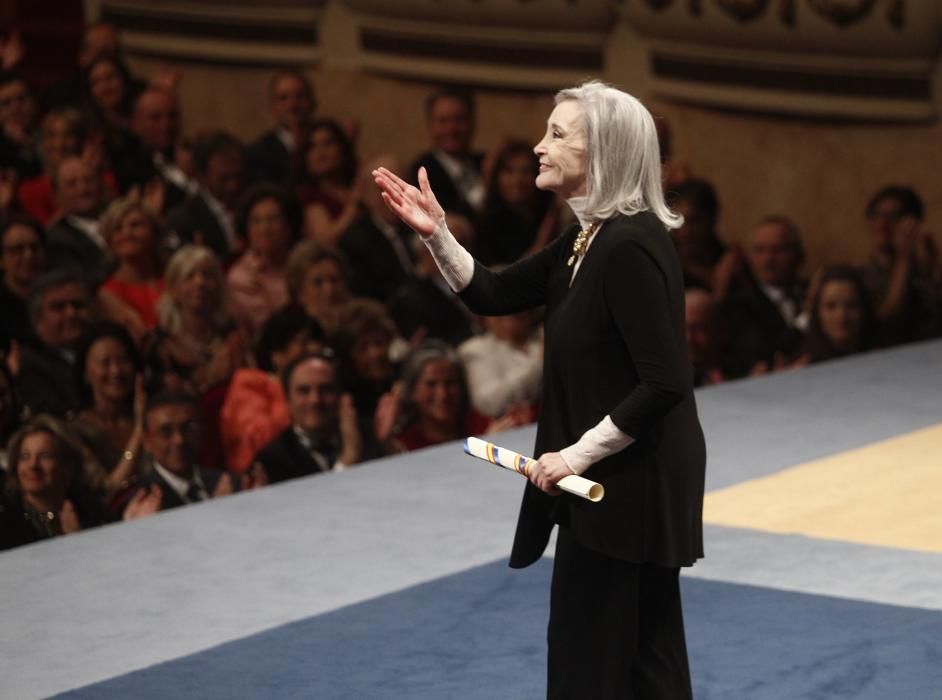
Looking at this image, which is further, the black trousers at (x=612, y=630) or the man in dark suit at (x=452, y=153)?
the man in dark suit at (x=452, y=153)

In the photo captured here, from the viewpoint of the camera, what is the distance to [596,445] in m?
2.84

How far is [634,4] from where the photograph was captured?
8836mm

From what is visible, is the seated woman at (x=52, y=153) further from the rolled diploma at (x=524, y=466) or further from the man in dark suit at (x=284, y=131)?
the rolled diploma at (x=524, y=466)

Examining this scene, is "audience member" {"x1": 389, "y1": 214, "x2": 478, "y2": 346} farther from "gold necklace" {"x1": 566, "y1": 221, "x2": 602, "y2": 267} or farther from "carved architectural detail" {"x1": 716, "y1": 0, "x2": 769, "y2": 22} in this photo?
"gold necklace" {"x1": 566, "y1": 221, "x2": 602, "y2": 267}

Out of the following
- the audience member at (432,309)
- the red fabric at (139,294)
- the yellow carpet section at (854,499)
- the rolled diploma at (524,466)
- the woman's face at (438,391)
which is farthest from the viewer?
the audience member at (432,309)

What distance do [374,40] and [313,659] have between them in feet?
21.6

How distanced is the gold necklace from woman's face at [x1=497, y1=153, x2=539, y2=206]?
15.8ft

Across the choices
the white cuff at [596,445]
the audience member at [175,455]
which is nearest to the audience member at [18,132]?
the audience member at [175,455]

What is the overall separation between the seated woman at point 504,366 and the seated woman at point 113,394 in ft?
3.97

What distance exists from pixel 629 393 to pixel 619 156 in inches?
14.4

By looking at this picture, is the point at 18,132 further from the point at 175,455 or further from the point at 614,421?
the point at 614,421

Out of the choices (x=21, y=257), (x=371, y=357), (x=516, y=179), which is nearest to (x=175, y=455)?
(x=371, y=357)

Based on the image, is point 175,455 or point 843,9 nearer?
point 175,455

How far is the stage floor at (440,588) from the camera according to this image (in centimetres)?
372
